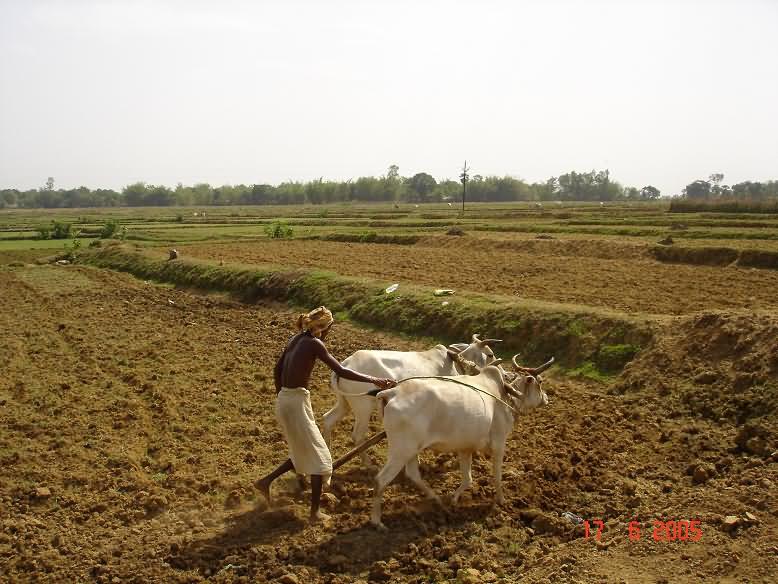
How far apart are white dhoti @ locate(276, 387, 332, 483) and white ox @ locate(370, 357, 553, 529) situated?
646mm

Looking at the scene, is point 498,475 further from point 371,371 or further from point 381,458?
point 371,371

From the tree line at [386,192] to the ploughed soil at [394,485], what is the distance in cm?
13294

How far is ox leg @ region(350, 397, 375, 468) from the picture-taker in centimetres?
913

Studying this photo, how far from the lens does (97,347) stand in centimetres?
1647

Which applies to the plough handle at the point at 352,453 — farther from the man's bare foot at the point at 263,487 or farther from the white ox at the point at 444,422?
the man's bare foot at the point at 263,487

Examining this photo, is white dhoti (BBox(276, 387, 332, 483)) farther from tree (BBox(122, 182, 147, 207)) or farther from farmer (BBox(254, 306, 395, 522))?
tree (BBox(122, 182, 147, 207))

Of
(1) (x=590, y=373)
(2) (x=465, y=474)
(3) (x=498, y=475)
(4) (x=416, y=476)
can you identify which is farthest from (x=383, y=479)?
(1) (x=590, y=373)

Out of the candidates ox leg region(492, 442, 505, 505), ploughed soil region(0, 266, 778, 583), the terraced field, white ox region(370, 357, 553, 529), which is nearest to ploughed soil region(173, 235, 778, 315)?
the terraced field

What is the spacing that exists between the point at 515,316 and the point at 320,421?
5.76 meters

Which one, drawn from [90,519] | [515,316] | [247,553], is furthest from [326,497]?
Answer: [515,316]

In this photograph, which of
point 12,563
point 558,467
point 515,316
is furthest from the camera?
point 515,316

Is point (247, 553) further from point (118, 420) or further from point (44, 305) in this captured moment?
point (44, 305)

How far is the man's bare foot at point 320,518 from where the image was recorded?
25.0ft

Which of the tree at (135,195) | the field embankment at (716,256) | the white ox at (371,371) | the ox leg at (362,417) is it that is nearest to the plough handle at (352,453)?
the white ox at (371,371)
